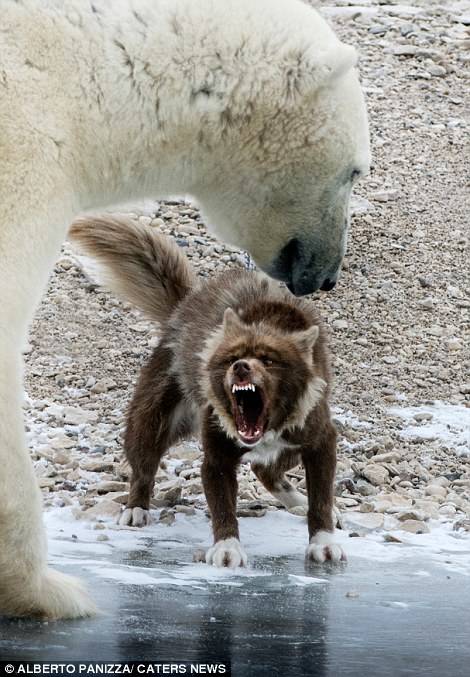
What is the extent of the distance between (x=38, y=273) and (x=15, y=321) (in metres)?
0.14

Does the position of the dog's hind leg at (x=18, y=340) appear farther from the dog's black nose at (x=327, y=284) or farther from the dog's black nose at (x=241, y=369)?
the dog's black nose at (x=241, y=369)

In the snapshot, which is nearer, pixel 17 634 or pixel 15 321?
pixel 15 321

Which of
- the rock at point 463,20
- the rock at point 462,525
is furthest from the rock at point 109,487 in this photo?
the rock at point 463,20

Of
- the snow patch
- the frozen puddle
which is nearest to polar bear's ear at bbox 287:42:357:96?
the frozen puddle

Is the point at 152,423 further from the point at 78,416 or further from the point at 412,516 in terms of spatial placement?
the point at 78,416

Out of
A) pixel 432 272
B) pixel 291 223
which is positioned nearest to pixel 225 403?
pixel 291 223

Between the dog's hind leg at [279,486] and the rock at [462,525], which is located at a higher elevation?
the dog's hind leg at [279,486]

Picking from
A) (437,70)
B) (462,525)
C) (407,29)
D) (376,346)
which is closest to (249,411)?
(462,525)

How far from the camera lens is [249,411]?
17.3 ft

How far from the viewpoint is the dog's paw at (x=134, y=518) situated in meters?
5.44

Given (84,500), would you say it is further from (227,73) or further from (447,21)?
(447,21)

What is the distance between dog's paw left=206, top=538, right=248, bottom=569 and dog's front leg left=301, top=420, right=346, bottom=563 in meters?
0.30

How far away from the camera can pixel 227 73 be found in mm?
3203

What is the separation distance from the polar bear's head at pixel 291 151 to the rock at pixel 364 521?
83.0 inches
